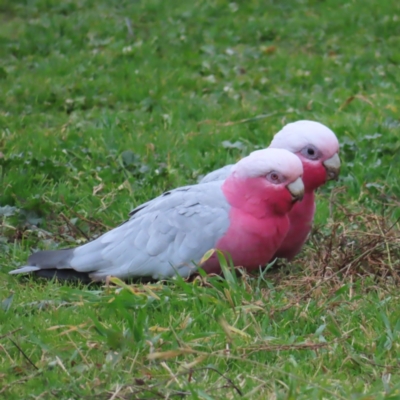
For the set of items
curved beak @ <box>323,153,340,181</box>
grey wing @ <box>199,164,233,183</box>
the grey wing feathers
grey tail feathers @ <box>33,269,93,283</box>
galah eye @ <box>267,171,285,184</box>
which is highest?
galah eye @ <box>267,171,285,184</box>

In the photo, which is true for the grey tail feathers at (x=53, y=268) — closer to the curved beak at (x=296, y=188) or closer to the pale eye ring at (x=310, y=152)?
the curved beak at (x=296, y=188)

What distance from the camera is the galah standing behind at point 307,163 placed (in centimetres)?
413

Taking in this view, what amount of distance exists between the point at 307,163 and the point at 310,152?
6 cm

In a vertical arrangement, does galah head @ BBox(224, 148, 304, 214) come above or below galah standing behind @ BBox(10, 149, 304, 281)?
above

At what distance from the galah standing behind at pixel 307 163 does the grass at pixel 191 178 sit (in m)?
0.15

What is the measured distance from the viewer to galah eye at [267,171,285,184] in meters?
3.86

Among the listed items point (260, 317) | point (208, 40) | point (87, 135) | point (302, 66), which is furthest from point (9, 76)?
point (260, 317)

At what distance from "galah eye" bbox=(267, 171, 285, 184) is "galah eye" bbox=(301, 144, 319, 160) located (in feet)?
1.14

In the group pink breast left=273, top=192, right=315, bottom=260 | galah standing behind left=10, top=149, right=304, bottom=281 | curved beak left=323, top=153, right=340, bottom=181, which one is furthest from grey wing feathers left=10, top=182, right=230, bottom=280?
curved beak left=323, top=153, right=340, bottom=181

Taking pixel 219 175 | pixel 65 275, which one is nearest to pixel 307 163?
pixel 219 175

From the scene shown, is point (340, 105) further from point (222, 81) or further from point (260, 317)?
point (260, 317)

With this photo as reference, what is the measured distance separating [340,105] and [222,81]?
1264 mm

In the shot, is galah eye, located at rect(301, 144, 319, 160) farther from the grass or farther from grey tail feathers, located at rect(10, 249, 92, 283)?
grey tail feathers, located at rect(10, 249, 92, 283)

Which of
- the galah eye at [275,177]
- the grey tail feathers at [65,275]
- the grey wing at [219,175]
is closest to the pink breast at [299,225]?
the galah eye at [275,177]
